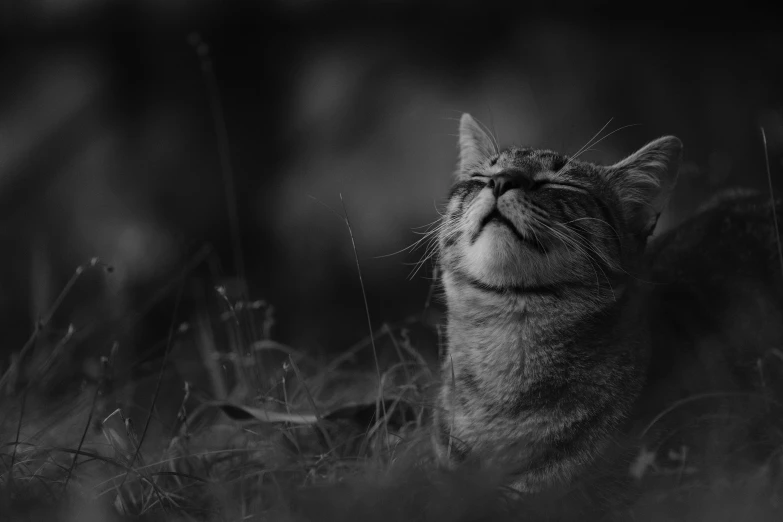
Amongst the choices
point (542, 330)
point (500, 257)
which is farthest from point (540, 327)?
point (500, 257)

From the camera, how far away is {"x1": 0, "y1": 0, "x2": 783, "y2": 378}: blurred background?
5.84m

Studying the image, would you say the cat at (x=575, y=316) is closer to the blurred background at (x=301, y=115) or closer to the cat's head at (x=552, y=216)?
the cat's head at (x=552, y=216)

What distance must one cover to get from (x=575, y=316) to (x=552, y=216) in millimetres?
364

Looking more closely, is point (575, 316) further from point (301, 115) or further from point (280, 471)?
point (301, 115)

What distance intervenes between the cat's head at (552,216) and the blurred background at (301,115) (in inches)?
105

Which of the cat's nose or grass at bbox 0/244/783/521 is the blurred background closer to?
grass at bbox 0/244/783/521

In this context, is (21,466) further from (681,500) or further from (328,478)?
(681,500)

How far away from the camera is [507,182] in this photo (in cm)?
271

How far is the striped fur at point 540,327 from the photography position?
2.52 metres

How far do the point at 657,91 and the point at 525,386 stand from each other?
404cm

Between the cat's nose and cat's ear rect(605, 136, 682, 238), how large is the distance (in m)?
0.56

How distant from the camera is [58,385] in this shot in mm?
3926

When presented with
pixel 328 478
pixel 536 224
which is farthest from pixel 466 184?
pixel 328 478

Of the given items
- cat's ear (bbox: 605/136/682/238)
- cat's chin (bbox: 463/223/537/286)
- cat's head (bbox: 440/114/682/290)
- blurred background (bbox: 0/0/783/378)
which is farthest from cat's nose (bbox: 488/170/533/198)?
blurred background (bbox: 0/0/783/378)
